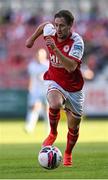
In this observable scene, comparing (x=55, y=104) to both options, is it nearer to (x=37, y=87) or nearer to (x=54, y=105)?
(x=54, y=105)

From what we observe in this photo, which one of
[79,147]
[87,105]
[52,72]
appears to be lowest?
[87,105]

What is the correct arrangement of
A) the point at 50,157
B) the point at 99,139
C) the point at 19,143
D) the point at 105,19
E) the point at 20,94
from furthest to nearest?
1. the point at 105,19
2. the point at 20,94
3. the point at 99,139
4. the point at 19,143
5. the point at 50,157

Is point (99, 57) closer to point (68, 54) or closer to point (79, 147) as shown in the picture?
point (79, 147)

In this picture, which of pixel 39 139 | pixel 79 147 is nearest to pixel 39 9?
pixel 39 139

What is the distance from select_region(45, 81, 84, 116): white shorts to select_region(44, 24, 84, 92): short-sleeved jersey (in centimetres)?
6

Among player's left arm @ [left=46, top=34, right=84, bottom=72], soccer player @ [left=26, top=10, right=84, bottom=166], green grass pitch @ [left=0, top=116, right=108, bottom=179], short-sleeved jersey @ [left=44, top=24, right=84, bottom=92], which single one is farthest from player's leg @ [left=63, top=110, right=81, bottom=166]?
player's left arm @ [left=46, top=34, right=84, bottom=72]

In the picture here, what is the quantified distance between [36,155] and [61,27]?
3827mm

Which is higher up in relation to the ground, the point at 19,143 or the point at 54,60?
the point at 54,60

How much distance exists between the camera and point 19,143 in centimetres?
1875

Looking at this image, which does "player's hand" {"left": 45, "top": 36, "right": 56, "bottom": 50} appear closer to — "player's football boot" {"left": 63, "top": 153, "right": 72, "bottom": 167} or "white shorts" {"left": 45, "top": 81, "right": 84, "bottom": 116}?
"white shorts" {"left": 45, "top": 81, "right": 84, "bottom": 116}

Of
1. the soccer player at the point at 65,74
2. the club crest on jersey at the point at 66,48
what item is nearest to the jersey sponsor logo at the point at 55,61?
the soccer player at the point at 65,74

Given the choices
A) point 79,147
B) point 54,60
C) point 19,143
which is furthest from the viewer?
point 19,143

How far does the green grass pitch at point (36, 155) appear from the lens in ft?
33.4

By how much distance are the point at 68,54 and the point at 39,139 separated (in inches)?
371
